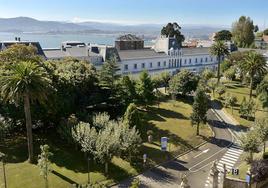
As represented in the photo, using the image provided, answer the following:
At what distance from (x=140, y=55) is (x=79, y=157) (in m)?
60.4

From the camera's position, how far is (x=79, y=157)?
142 feet

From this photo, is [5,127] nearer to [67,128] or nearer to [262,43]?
[67,128]

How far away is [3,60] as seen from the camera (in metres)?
56.8

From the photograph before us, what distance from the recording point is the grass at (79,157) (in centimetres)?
3812

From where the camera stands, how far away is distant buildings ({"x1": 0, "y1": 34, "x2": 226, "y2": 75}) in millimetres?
90000

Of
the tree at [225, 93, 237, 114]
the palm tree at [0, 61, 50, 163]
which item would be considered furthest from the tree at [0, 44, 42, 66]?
the tree at [225, 93, 237, 114]

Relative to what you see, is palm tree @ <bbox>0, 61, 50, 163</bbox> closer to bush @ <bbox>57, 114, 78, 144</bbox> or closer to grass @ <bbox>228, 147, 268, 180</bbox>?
bush @ <bbox>57, 114, 78, 144</bbox>

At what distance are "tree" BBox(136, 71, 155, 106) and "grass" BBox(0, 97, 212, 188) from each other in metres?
3.46

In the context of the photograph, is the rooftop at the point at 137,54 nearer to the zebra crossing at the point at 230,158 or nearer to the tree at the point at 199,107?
the tree at the point at 199,107

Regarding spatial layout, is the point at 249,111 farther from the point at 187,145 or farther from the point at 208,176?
the point at 208,176

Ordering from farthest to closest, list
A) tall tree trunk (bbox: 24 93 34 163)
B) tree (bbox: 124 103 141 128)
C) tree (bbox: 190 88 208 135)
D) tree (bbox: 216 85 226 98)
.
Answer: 1. tree (bbox: 216 85 226 98)
2. tree (bbox: 190 88 208 135)
3. tree (bbox: 124 103 141 128)
4. tall tree trunk (bbox: 24 93 34 163)

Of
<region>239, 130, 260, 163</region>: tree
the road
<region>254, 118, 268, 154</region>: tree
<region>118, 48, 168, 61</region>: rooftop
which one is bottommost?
the road

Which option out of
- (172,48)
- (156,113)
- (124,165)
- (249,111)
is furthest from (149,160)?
(172,48)

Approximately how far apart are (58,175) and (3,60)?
2721 cm
